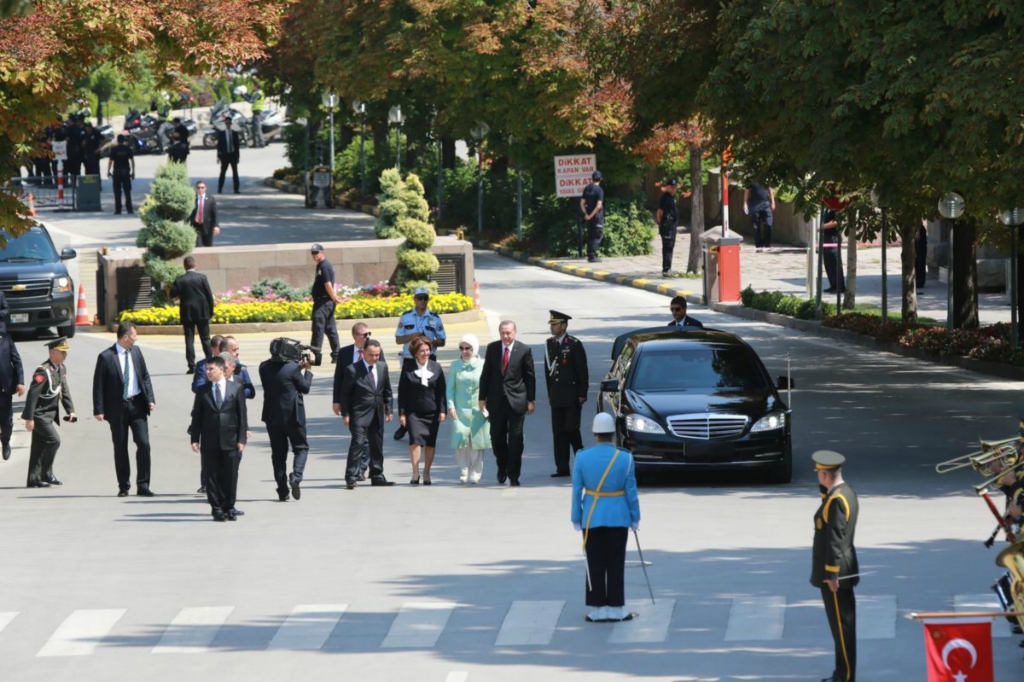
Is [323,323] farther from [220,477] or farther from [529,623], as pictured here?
[529,623]

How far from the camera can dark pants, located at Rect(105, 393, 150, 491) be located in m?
19.4

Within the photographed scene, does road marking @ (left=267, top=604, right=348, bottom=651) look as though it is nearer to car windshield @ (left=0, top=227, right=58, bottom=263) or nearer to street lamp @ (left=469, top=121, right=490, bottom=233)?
car windshield @ (left=0, top=227, right=58, bottom=263)

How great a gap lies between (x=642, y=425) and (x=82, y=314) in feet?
62.3

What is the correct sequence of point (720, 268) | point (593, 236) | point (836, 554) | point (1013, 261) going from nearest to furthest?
point (836, 554)
point (1013, 261)
point (720, 268)
point (593, 236)

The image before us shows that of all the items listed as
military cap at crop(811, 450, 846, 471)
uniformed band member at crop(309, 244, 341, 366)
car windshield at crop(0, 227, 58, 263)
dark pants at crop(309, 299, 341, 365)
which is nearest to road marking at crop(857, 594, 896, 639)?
military cap at crop(811, 450, 846, 471)

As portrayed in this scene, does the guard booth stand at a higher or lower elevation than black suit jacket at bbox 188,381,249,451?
higher

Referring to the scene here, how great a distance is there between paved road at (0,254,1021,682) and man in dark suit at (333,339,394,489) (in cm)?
43

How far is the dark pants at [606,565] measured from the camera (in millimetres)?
12727

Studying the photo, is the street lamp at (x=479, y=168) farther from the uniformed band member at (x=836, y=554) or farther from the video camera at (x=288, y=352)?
the uniformed band member at (x=836, y=554)

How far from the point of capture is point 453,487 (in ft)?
64.7

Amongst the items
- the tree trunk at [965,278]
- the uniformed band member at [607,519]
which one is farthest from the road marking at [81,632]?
the tree trunk at [965,278]

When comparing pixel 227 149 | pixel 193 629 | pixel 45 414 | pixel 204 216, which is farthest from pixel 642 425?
pixel 227 149

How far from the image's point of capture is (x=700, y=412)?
18766 millimetres

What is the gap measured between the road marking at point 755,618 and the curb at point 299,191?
41.6 meters
